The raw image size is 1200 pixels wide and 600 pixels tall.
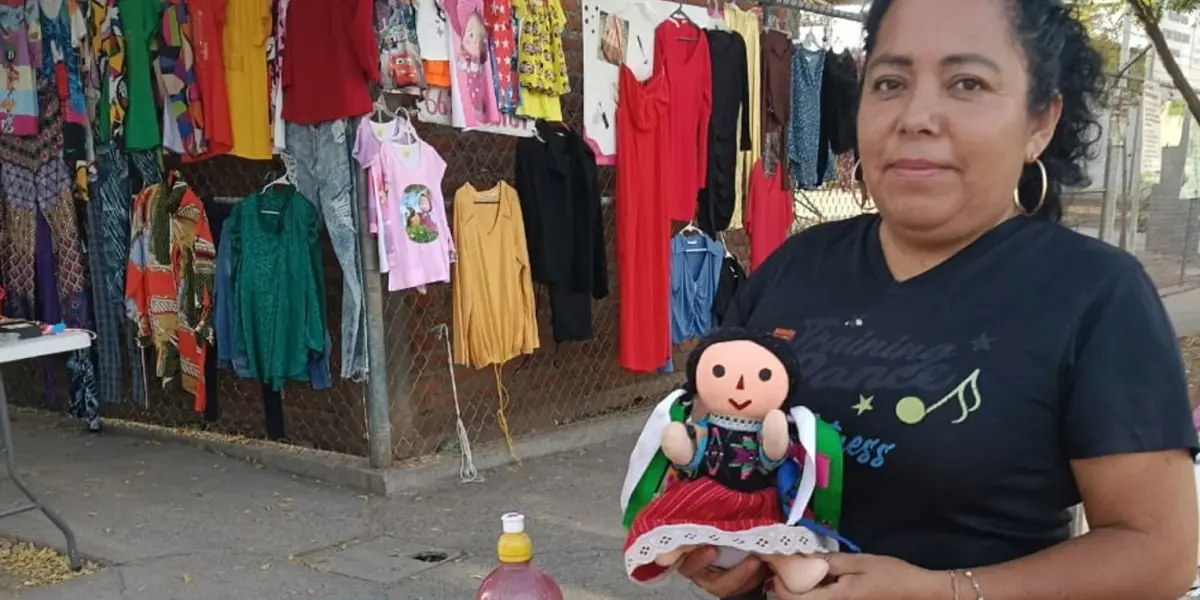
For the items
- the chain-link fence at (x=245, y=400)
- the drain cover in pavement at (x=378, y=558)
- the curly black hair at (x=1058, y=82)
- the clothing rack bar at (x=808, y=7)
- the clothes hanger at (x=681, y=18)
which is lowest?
the drain cover in pavement at (x=378, y=558)

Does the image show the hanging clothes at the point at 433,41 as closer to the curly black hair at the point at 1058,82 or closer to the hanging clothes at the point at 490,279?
the hanging clothes at the point at 490,279

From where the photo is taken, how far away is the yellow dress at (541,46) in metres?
6.06

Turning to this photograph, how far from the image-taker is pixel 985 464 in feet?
4.90

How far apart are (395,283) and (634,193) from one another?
191 centimetres

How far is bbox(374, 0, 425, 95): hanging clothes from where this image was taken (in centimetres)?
542

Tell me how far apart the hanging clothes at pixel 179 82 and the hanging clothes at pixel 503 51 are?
1696 mm

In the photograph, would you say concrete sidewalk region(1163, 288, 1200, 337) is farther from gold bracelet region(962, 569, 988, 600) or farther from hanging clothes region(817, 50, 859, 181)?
gold bracelet region(962, 569, 988, 600)

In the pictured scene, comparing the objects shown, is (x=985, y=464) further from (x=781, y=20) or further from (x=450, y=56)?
(x=781, y=20)

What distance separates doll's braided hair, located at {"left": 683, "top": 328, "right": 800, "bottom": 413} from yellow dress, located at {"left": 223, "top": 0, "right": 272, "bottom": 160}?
14.6 feet

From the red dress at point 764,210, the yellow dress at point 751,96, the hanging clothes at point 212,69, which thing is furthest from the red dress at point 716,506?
the red dress at point 764,210

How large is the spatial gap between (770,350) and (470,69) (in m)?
4.45

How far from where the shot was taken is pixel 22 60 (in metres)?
6.82

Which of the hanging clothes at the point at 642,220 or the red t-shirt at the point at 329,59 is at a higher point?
the red t-shirt at the point at 329,59

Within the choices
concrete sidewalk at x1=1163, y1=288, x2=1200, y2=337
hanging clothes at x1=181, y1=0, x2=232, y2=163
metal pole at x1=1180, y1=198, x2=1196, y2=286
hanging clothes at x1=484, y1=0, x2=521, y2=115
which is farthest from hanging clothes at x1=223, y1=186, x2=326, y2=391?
metal pole at x1=1180, y1=198, x2=1196, y2=286
